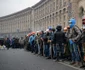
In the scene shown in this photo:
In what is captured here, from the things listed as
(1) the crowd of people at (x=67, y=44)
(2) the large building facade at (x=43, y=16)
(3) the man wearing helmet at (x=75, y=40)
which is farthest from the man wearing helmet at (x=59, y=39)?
(2) the large building facade at (x=43, y=16)

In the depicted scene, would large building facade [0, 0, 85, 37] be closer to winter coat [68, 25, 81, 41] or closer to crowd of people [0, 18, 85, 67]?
crowd of people [0, 18, 85, 67]

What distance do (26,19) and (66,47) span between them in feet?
376

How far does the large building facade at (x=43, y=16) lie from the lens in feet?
206

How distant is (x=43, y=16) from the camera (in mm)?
99750

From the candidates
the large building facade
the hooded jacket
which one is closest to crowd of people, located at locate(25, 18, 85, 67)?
the hooded jacket

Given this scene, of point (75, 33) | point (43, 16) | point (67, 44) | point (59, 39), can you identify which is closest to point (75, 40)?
point (75, 33)

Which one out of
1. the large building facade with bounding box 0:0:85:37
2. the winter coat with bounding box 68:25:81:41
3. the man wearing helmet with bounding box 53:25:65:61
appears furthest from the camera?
the large building facade with bounding box 0:0:85:37

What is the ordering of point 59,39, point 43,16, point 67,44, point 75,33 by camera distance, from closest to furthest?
point 75,33
point 59,39
point 67,44
point 43,16

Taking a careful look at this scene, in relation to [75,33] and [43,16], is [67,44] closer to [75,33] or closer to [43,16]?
[75,33]

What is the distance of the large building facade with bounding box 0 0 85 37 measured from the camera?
206 feet

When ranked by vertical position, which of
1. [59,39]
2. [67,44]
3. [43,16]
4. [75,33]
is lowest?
[67,44]

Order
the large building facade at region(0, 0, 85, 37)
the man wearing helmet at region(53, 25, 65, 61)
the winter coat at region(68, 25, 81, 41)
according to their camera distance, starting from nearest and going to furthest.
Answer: the winter coat at region(68, 25, 81, 41), the man wearing helmet at region(53, 25, 65, 61), the large building facade at region(0, 0, 85, 37)

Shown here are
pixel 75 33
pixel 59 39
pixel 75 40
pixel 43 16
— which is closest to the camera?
pixel 75 40

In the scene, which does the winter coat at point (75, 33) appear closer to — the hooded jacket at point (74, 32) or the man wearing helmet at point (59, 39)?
the hooded jacket at point (74, 32)
